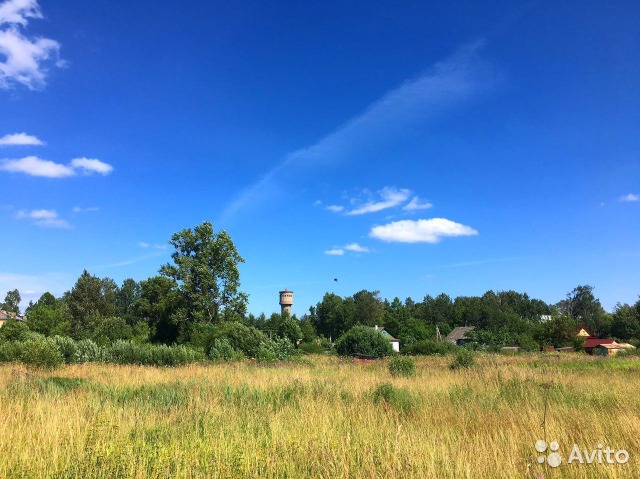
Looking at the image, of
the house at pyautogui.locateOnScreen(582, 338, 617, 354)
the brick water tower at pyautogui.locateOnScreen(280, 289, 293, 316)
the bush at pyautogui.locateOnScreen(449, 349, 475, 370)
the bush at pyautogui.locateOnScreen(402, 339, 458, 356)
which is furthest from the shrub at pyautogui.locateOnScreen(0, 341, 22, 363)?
the brick water tower at pyautogui.locateOnScreen(280, 289, 293, 316)

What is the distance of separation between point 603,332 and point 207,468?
424ft

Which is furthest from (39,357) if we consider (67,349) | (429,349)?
(429,349)

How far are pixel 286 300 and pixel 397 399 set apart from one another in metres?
93.1

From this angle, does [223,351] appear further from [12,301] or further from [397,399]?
[12,301]

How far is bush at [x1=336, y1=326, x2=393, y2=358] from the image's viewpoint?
35.3 meters

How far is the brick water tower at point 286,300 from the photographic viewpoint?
100 meters

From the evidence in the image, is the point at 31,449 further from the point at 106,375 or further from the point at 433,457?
the point at 106,375

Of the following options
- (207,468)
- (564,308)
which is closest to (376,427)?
(207,468)

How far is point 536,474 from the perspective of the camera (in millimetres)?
4461

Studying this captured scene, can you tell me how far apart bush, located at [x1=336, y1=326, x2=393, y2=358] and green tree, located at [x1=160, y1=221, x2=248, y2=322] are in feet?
55.9

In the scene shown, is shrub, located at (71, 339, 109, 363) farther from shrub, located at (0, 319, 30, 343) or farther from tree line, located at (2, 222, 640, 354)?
shrub, located at (0, 319, 30, 343)

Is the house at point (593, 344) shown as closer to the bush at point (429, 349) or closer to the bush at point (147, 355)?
the bush at point (429, 349)

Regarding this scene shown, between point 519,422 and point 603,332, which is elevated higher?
point 519,422

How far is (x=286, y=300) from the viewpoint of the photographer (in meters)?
101
